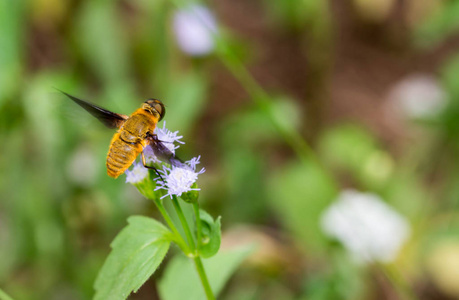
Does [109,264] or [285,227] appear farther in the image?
[285,227]

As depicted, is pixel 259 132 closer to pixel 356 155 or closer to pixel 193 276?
pixel 356 155

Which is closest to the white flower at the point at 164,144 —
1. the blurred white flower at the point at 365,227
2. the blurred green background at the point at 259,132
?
the blurred green background at the point at 259,132

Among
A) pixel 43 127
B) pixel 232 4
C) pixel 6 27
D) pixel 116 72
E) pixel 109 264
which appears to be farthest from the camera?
pixel 232 4

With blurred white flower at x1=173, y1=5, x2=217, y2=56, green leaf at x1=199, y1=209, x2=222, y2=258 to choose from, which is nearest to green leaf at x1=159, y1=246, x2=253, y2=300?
green leaf at x1=199, y1=209, x2=222, y2=258

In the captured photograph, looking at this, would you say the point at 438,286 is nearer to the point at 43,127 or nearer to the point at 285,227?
the point at 285,227

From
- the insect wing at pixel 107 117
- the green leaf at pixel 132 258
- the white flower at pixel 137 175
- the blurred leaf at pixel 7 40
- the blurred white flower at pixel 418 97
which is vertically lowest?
the green leaf at pixel 132 258

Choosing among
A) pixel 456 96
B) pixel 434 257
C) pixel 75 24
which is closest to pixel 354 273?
pixel 434 257

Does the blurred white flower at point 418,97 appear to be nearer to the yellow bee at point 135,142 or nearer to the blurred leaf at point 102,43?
the blurred leaf at point 102,43

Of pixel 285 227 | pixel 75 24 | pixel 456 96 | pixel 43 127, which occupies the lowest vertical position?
pixel 43 127

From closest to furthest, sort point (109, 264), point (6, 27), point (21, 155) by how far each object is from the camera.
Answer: point (109, 264)
point (6, 27)
point (21, 155)
